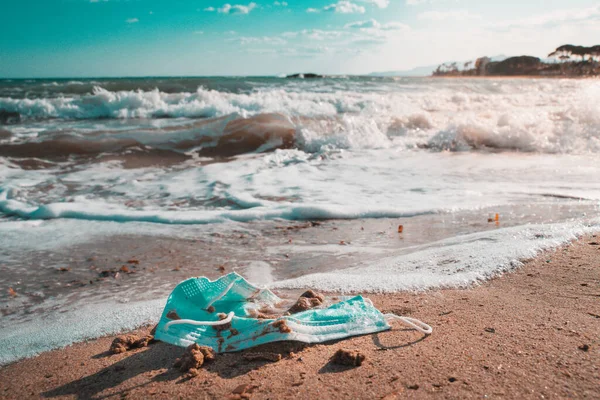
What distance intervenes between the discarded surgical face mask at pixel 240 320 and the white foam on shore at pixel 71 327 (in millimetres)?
419

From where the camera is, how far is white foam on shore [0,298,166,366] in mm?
2098

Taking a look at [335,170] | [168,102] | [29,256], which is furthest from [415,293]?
[168,102]

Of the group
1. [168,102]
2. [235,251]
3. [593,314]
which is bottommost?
[235,251]

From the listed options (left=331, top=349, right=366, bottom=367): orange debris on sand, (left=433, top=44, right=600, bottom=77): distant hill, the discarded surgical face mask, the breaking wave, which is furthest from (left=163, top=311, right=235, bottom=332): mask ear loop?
(left=433, top=44, right=600, bottom=77): distant hill

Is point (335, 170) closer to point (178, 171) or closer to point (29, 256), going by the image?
point (178, 171)

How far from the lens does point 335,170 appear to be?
6.83 metres

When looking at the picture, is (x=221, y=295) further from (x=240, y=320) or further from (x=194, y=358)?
(x=194, y=358)

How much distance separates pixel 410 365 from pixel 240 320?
741 millimetres

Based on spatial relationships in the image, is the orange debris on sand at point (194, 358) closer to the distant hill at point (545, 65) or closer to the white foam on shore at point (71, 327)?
the white foam on shore at point (71, 327)

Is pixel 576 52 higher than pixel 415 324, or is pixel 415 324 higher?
pixel 576 52

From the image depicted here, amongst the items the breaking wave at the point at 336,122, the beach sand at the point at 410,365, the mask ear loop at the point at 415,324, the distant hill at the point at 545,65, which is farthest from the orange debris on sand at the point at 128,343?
the distant hill at the point at 545,65

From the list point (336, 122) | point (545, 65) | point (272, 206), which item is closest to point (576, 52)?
point (545, 65)

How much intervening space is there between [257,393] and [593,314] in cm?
154

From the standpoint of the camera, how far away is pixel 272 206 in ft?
15.6
